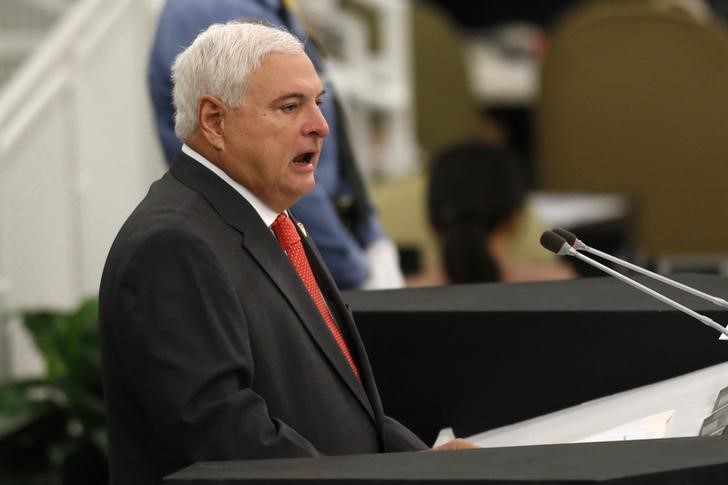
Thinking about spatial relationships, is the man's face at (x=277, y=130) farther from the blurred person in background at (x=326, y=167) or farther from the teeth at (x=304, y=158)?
the blurred person in background at (x=326, y=167)

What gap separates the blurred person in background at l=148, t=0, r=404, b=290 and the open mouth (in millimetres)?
586

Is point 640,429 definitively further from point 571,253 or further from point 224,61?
point 224,61

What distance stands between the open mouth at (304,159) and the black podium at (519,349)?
0.54 m

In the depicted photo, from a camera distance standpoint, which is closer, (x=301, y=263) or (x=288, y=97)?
(x=288, y=97)

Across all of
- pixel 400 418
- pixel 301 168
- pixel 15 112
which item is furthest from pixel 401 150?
pixel 301 168

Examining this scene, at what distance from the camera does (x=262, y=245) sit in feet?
6.67

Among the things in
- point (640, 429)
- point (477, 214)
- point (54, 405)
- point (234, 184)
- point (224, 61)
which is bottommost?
point (54, 405)

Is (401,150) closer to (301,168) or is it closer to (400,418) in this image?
(400,418)

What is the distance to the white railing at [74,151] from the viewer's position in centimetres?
443

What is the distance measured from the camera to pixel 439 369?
8.44ft

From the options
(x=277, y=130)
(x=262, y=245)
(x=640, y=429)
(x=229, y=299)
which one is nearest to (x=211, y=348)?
(x=229, y=299)

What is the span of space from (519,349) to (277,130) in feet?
2.26

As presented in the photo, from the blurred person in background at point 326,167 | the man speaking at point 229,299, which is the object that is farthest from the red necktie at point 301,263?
the blurred person in background at point 326,167

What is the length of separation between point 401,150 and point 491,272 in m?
3.69
